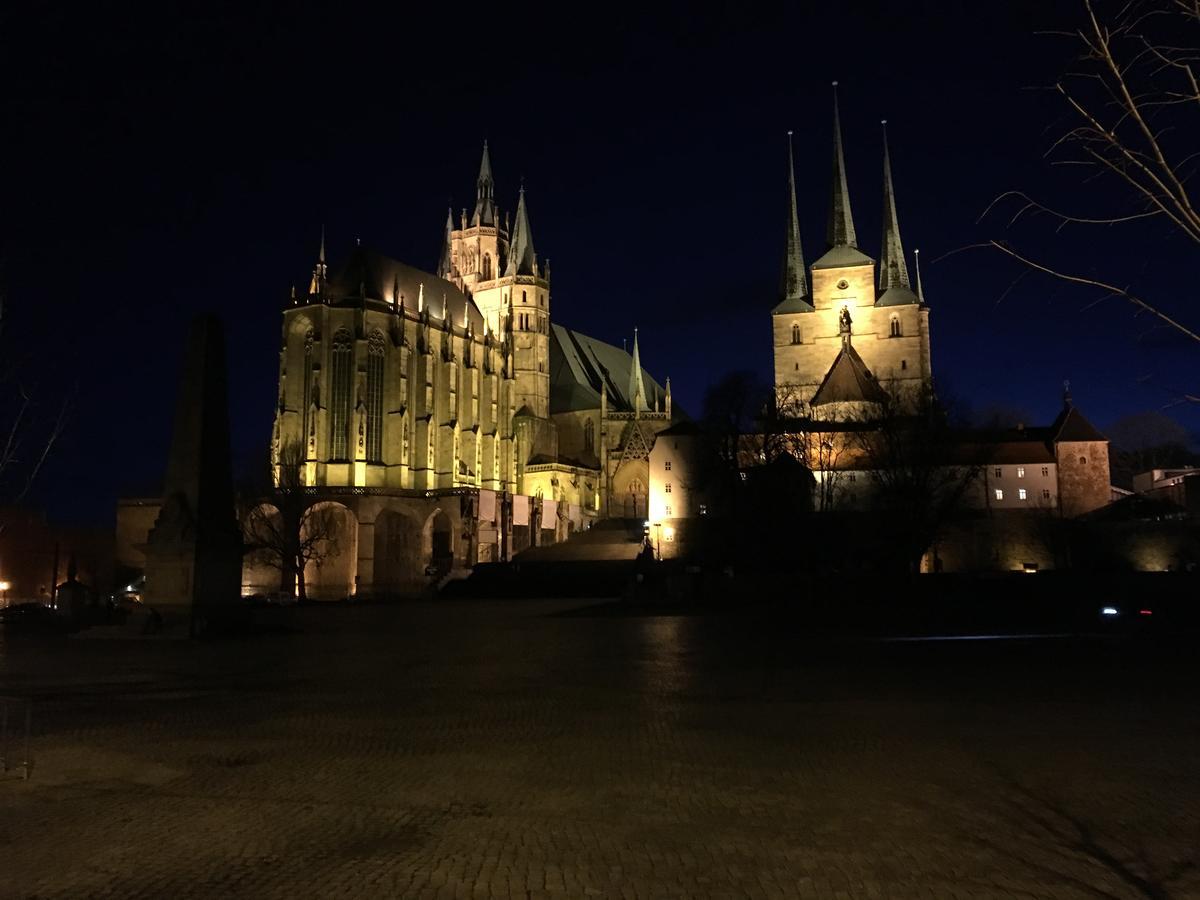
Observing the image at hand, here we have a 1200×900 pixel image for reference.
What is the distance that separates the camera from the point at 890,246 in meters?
84.6

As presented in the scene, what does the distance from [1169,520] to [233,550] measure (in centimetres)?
5474

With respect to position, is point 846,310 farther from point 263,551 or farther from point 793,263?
point 263,551

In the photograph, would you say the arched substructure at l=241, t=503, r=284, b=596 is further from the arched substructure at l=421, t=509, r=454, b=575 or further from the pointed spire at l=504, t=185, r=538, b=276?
the pointed spire at l=504, t=185, r=538, b=276

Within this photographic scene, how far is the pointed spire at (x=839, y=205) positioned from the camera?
8481 centimetres

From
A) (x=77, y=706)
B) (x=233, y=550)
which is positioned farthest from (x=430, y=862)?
(x=233, y=550)

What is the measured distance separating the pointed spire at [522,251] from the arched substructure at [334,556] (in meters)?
36.1

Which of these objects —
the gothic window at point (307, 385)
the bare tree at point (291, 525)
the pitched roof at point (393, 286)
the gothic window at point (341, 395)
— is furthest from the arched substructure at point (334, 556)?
the pitched roof at point (393, 286)

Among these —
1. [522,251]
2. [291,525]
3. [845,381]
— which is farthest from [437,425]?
[845,381]

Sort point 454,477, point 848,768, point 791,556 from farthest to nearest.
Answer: point 454,477 → point 791,556 → point 848,768

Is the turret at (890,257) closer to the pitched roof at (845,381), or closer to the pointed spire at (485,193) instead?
the pitched roof at (845,381)

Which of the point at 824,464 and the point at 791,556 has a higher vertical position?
the point at 824,464

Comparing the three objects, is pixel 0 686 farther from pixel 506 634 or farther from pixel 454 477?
pixel 454 477

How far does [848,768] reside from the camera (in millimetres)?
8453

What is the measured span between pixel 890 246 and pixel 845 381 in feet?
55.5
